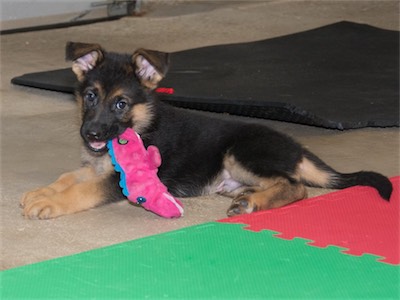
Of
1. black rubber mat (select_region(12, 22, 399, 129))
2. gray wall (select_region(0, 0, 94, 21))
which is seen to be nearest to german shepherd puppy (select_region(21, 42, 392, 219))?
black rubber mat (select_region(12, 22, 399, 129))

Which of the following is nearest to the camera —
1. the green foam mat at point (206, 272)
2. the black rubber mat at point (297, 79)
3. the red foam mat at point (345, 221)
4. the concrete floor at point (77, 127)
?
the green foam mat at point (206, 272)

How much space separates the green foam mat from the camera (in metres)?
4.32

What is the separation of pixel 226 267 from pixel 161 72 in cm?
136

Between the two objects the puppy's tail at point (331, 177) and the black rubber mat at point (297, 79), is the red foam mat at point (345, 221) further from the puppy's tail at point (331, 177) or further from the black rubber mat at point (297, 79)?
the black rubber mat at point (297, 79)

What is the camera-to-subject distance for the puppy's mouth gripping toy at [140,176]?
5.31m

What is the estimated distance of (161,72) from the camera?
5.45 meters

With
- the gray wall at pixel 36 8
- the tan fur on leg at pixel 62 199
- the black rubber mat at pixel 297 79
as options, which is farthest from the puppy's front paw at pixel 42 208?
the gray wall at pixel 36 8

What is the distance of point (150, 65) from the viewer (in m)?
5.54

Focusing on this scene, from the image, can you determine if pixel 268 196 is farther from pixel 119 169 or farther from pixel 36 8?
pixel 36 8

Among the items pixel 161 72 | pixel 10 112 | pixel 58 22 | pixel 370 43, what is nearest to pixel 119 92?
pixel 161 72

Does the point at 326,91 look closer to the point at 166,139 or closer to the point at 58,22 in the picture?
the point at 166,139

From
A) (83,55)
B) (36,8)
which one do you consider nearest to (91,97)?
(83,55)

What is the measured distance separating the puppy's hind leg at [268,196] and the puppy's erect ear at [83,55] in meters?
1.17

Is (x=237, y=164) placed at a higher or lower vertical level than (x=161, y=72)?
lower
